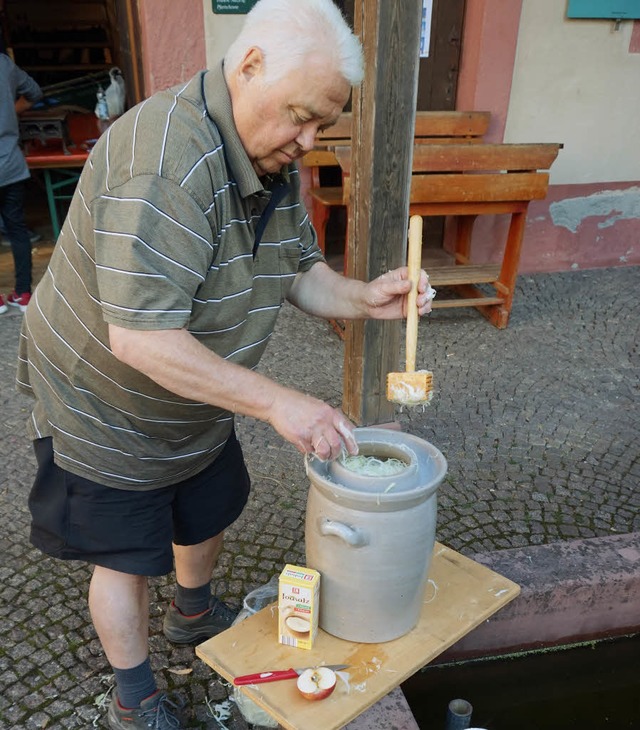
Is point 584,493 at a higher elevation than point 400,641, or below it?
below

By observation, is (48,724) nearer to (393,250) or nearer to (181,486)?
(181,486)

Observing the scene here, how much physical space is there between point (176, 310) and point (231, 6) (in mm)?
4017

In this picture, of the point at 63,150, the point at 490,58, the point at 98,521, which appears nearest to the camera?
the point at 98,521

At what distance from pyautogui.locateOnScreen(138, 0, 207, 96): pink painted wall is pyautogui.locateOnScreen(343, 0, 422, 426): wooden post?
2401mm

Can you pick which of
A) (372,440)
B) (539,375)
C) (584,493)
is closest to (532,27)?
(539,375)

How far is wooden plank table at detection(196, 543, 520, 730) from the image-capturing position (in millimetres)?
1463

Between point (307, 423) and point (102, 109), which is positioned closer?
point (307, 423)

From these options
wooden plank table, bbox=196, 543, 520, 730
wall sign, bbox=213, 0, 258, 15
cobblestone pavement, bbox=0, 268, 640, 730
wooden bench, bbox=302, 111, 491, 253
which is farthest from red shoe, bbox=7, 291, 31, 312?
wooden plank table, bbox=196, 543, 520, 730

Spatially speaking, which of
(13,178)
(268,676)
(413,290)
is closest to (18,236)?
(13,178)

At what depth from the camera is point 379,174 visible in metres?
2.76

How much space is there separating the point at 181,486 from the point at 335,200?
3.12 metres

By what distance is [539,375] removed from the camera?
414cm

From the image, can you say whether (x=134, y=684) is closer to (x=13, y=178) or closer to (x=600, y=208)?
(x=13, y=178)

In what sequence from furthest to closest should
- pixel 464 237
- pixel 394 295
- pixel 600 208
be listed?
pixel 600 208, pixel 464 237, pixel 394 295
